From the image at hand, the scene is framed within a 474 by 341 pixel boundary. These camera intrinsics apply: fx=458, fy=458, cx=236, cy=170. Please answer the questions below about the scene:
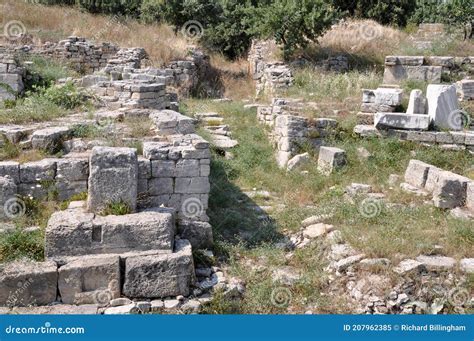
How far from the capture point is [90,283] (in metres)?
4.86

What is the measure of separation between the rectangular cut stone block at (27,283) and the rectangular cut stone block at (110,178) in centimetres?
94

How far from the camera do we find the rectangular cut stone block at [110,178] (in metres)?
5.42

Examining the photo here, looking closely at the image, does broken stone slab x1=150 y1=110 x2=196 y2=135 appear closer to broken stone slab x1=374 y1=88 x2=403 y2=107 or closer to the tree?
broken stone slab x1=374 y1=88 x2=403 y2=107

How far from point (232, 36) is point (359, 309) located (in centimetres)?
1728

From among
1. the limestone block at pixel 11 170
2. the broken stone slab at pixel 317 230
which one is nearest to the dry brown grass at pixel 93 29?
the limestone block at pixel 11 170

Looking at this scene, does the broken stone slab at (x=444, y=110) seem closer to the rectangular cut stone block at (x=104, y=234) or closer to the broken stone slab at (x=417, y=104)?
the broken stone slab at (x=417, y=104)

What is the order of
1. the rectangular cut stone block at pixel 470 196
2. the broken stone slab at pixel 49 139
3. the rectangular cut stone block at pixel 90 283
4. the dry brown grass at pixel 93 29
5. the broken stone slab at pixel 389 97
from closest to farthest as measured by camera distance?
the rectangular cut stone block at pixel 90 283 < the broken stone slab at pixel 49 139 < the rectangular cut stone block at pixel 470 196 < the broken stone slab at pixel 389 97 < the dry brown grass at pixel 93 29

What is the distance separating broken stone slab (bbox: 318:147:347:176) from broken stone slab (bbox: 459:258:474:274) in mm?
3605

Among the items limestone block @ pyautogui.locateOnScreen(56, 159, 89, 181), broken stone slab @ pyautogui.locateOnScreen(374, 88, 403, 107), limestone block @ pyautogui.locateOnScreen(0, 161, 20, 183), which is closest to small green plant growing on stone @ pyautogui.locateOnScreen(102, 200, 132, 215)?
limestone block @ pyautogui.locateOnScreen(56, 159, 89, 181)

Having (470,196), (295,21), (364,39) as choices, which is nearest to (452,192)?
(470,196)

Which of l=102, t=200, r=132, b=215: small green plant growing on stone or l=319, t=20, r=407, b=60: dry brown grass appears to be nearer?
l=102, t=200, r=132, b=215: small green plant growing on stone

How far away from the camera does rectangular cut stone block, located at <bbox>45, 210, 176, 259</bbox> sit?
5000 mm

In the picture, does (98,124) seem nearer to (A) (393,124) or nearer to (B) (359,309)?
(B) (359,309)

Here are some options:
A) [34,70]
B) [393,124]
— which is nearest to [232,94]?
[34,70]
